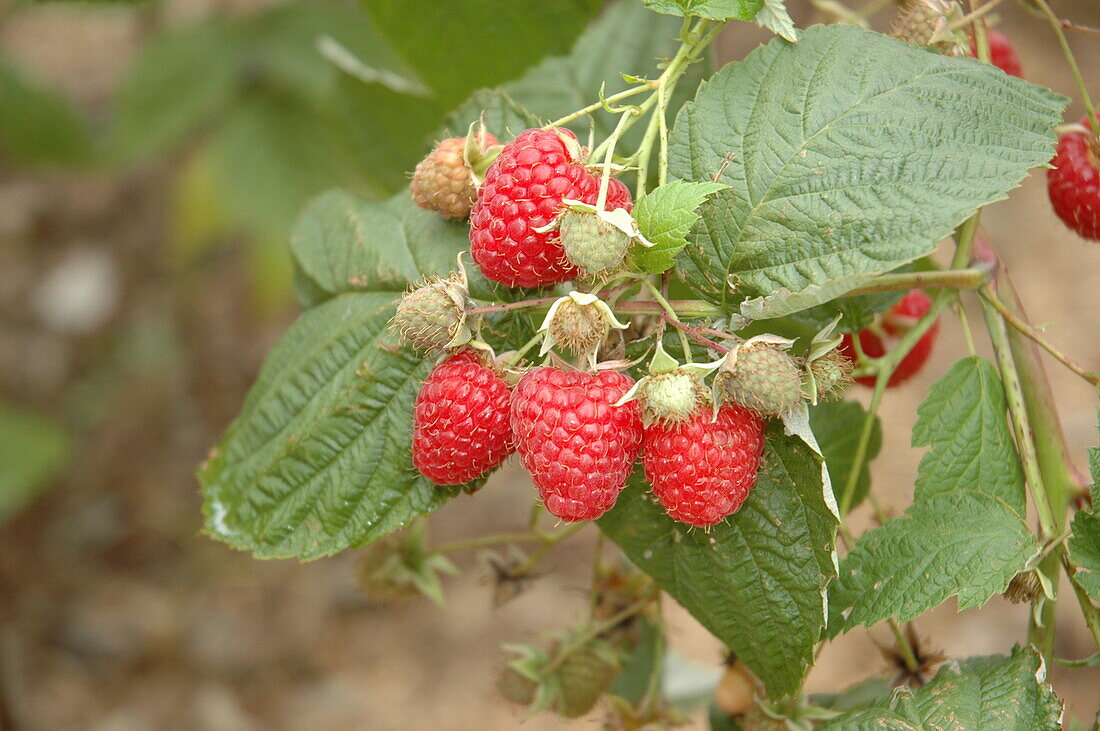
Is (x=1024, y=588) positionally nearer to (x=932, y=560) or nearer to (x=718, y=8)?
(x=932, y=560)

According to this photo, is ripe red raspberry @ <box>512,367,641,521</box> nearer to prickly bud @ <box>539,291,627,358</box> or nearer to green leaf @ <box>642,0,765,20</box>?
prickly bud @ <box>539,291,627,358</box>

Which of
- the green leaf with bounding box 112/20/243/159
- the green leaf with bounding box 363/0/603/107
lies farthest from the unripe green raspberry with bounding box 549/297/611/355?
the green leaf with bounding box 112/20/243/159

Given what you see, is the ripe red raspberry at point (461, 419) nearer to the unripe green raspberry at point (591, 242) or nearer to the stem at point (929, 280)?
the unripe green raspberry at point (591, 242)

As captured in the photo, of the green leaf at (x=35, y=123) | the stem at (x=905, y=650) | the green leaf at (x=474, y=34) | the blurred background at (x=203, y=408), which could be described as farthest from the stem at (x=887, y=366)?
the green leaf at (x=35, y=123)

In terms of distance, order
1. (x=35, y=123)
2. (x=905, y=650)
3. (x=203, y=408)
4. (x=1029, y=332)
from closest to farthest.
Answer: (x=1029, y=332) < (x=905, y=650) < (x=35, y=123) < (x=203, y=408)

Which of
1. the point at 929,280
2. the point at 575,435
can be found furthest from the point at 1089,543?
the point at 575,435

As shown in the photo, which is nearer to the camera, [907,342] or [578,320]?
[578,320]
